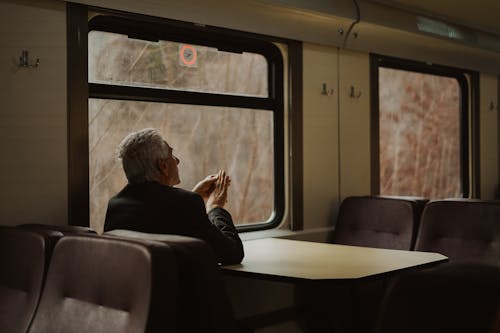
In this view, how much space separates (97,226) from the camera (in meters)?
3.46

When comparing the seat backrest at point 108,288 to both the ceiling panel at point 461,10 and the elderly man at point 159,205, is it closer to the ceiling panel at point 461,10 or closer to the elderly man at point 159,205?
the elderly man at point 159,205

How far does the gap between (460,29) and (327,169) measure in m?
1.81

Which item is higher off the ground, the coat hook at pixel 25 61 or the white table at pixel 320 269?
the coat hook at pixel 25 61

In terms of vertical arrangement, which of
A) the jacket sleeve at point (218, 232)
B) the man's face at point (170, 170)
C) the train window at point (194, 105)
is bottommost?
the jacket sleeve at point (218, 232)

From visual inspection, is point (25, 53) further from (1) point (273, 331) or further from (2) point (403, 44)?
(2) point (403, 44)

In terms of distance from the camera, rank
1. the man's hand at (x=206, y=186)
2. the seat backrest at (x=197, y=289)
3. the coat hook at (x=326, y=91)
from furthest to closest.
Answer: the coat hook at (x=326, y=91)
the man's hand at (x=206, y=186)
the seat backrest at (x=197, y=289)

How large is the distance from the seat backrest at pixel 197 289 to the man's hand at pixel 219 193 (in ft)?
3.62

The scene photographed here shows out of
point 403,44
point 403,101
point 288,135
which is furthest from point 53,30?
point 403,101

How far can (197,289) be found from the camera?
6.97ft

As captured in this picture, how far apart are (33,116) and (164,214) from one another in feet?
2.86

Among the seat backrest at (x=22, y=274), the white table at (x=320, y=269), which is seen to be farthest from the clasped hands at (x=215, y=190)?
the seat backrest at (x=22, y=274)

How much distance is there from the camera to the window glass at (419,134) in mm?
5305

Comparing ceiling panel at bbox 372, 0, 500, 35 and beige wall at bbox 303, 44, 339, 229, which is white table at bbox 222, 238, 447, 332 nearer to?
beige wall at bbox 303, 44, 339, 229

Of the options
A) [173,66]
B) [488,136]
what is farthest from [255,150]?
[488,136]
